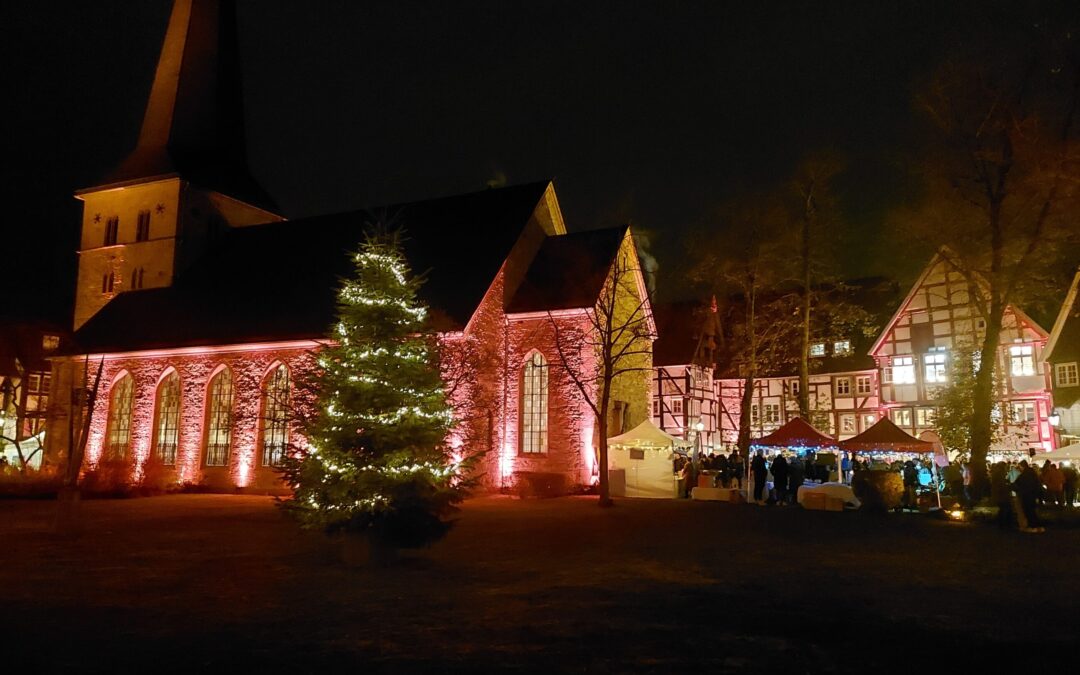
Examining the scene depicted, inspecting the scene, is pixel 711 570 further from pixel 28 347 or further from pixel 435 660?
pixel 28 347

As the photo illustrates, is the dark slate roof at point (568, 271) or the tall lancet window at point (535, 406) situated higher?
the dark slate roof at point (568, 271)

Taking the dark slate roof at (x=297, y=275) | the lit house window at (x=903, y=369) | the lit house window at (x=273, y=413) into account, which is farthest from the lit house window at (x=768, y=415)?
the lit house window at (x=273, y=413)

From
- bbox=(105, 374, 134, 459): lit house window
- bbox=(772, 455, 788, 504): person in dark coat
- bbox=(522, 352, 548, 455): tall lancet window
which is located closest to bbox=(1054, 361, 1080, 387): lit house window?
bbox=(772, 455, 788, 504): person in dark coat

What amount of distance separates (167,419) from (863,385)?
34.0m

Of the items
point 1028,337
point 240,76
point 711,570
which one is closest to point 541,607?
point 711,570

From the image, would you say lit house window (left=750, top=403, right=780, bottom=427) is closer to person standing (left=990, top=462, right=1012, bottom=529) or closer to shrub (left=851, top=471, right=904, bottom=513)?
shrub (left=851, top=471, right=904, bottom=513)

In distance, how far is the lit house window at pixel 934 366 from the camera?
40812 millimetres

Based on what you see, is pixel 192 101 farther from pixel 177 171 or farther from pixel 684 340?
pixel 684 340

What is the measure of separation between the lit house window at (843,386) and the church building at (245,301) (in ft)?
58.3

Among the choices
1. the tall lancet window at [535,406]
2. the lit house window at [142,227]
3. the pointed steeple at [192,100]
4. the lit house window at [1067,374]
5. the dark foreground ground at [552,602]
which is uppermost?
the pointed steeple at [192,100]

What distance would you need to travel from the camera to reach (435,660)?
6.57 meters

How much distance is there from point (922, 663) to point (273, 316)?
27012mm

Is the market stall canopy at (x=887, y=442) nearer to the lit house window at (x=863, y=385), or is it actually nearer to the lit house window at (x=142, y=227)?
the lit house window at (x=863, y=385)

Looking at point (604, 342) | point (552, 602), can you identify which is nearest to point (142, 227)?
point (604, 342)
